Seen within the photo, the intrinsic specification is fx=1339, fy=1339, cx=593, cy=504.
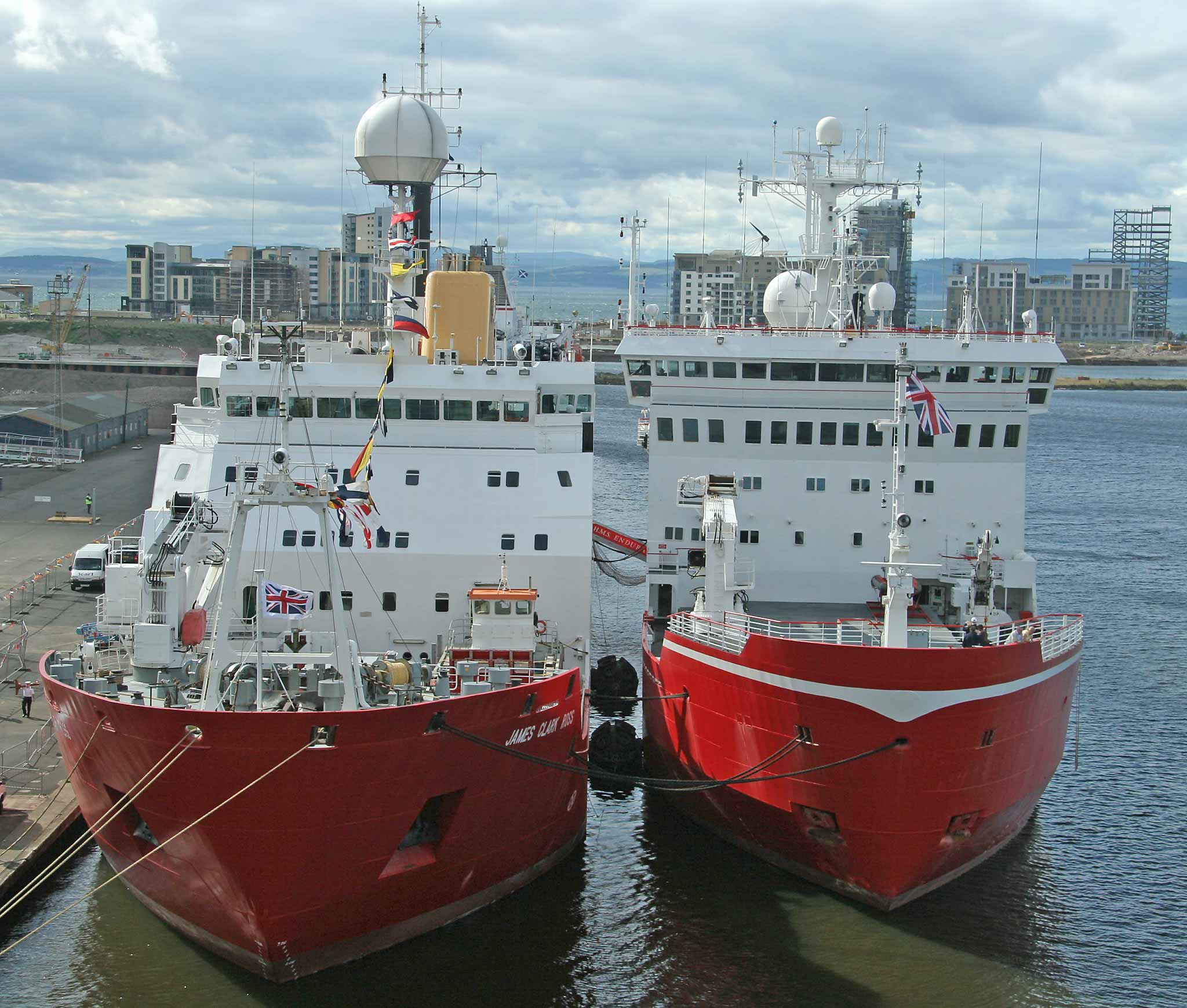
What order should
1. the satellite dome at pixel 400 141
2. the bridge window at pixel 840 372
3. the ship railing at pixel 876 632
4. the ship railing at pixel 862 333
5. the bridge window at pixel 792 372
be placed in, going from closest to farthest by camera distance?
1. the ship railing at pixel 876 632
2. the ship railing at pixel 862 333
3. the bridge window at pixel 840 372
4. the bridge window at pixel 792 372
5. the satellite dome at pixel 400 141

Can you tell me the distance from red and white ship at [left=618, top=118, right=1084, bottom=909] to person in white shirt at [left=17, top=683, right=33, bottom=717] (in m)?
11.9

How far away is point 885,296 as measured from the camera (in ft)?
98.7

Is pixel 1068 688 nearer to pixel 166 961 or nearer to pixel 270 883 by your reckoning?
pixel 270 883

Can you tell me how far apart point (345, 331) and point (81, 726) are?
46.8 feet

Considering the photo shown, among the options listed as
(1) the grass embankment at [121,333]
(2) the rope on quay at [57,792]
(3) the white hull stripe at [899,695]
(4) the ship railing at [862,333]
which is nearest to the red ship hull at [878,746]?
(3) the white hull stripe at [899,695]

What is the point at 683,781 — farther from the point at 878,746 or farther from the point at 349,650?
the point at 349,650

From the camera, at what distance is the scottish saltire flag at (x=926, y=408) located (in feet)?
69.6

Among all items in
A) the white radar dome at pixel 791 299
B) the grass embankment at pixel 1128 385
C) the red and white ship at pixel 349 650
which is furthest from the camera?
the grass embankment at pixel 1128 385

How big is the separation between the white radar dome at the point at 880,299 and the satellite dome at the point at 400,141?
1057 cm

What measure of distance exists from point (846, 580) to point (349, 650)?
1199 cm

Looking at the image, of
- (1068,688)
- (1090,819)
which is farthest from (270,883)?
(1090,819)

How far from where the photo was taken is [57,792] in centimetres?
2183

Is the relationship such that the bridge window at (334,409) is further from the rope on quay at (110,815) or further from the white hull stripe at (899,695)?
the white hull stripe at (899,695)

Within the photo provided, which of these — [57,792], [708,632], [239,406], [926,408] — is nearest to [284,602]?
[57,792]
